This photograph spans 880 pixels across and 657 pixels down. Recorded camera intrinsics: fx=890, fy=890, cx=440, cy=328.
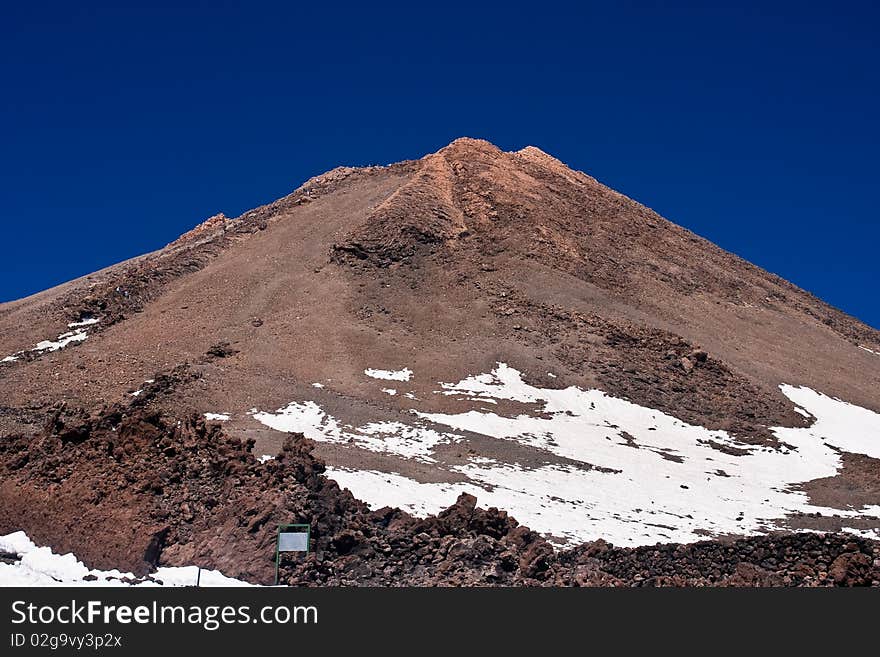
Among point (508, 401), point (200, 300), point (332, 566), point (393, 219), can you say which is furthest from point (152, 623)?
point (393, 219)

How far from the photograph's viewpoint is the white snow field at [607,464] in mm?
25109

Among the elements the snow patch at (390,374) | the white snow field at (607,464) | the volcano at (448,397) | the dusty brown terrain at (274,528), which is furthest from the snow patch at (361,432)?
the dusty brown terrain at (274,528)

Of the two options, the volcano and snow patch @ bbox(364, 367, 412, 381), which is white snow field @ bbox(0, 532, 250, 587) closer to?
the volcano

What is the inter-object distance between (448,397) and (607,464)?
328 inches

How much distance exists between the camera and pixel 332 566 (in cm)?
1723

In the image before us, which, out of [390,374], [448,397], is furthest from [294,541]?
[390,374]

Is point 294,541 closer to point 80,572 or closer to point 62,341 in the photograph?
point 80,572

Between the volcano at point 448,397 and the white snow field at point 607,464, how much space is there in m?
0.16

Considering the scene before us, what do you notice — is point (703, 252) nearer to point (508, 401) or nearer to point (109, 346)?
→ point (508, 401)

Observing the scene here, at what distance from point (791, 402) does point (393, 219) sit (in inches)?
1076

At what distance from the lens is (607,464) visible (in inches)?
1325

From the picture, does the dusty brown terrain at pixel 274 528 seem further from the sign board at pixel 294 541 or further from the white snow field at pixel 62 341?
the white snow field at pixel 62 341

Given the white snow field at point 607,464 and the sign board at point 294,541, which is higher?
the white snow field at point 607,464

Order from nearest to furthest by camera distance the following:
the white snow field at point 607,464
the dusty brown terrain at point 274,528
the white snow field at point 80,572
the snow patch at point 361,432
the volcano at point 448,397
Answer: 1. the white snow field at point 80,572
2. the dusty brown terrain at point 274,528
3. the volcano at point 448,397
4. the white snow field at point 607,464
5. the snow patch at point 361,432
